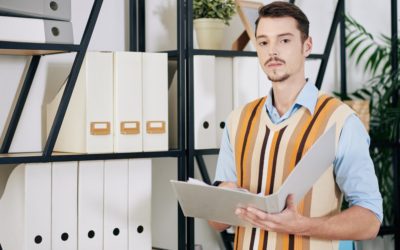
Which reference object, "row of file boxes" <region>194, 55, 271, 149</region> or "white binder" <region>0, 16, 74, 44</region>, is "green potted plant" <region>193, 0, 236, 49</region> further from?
"white binder" <region>0, 16, 74, 44</region>

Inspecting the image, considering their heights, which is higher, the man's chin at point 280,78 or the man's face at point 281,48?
the man's face at point 281,48

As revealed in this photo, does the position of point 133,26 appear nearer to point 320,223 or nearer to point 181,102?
point 181,102

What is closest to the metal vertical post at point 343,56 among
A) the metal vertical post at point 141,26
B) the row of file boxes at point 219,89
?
the row of file boxes at point 219,89

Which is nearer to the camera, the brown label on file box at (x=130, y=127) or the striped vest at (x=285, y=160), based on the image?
the striped vest at (x=285, y=160)

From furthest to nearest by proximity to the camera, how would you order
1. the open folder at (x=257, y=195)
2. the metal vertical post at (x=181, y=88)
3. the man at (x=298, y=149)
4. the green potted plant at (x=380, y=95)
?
the green potted plant at (x=380, y=95), the metal vertical post at (x=181, y=88), the man at (x=298, y=149), the open folder at (x=257, y=195)

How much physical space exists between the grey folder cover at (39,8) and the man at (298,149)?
0.68 metres

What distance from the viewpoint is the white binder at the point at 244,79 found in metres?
2.94

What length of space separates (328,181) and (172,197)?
110cm

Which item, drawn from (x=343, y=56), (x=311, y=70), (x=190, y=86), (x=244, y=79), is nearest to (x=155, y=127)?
(x=190, y=86)

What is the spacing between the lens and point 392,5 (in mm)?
A: 3623

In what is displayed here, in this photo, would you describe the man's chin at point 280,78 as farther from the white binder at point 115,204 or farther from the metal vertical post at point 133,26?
the metal vertical post at point 133,26

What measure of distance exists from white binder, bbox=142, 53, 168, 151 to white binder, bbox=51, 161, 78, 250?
0.30 metres

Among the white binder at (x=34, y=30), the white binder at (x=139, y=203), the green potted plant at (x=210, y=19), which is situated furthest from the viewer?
the green potted plant at (x=210, y=19)

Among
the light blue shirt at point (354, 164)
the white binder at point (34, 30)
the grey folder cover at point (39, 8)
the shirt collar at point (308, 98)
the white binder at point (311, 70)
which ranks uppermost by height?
the grey folder cover at point (39, 8)
